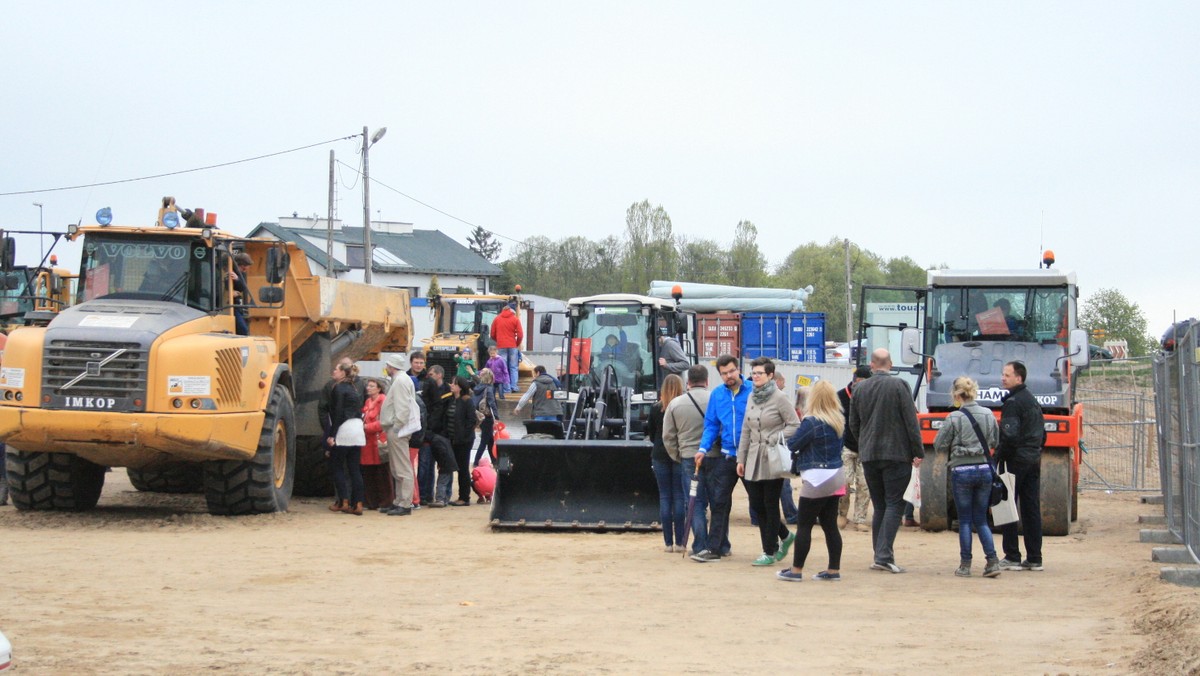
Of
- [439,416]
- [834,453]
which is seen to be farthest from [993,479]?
[439,416]

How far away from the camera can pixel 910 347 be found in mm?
15570

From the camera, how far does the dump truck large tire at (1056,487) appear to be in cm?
1423

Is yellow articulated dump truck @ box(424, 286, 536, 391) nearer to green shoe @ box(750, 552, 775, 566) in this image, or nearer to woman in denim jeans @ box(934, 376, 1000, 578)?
green shoe @ box(750, 552, 775, 566)

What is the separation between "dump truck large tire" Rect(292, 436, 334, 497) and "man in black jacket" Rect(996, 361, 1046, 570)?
29.2ft

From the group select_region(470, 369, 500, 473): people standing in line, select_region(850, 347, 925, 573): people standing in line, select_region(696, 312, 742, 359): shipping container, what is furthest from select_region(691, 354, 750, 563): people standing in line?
select_region(696, 312, 742, 359): shipping container

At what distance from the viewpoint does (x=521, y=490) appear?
1479 centimetres

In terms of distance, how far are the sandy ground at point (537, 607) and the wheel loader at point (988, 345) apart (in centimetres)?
112

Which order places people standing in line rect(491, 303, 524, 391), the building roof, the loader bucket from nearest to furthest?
the loader bucket, people standing in line rect(491, 303, 524, 391), the building roof

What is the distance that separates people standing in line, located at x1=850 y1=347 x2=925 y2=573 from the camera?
37.2 ft

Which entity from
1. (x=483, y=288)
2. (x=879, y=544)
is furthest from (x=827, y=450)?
(x=483, y=288)

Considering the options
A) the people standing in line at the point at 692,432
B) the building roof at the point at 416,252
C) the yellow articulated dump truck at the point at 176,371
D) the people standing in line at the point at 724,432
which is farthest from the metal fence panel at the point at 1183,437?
the building roof at the point at 416,252

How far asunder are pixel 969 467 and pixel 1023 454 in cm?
68

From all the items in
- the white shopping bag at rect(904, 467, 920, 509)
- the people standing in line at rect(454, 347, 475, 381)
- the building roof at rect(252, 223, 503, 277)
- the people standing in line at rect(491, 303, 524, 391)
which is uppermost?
the building roof at rect(252, 223, 503, 277)

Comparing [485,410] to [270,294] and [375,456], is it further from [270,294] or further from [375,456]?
[270,294]
